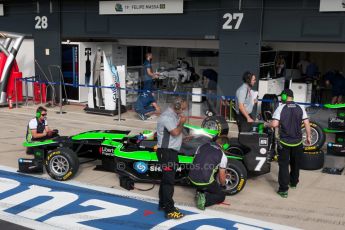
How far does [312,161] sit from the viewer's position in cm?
839

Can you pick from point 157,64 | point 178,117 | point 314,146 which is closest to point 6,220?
point 178,117

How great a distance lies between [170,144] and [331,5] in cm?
744

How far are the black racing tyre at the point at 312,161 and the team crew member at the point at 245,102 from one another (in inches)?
50.3

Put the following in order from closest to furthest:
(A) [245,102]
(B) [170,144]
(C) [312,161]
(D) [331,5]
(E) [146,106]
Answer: (B) [170,144]
(A) [245,102]
(C) [312,161]
(D) [331,5]
(E) [146,106]

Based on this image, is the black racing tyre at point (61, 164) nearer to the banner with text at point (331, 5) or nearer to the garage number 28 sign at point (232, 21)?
the garage number 28 sign at point (232, 21)

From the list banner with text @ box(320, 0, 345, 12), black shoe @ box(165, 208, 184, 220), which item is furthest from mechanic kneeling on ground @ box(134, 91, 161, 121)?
black shoe @ box(165, 208, 184, 220)

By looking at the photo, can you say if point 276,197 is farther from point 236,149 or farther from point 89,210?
point 89,210

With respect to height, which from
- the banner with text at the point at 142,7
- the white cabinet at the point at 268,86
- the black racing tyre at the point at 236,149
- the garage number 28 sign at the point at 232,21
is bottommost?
the black racing tyre at the point at 236,149

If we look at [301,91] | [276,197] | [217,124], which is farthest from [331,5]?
[276,197]

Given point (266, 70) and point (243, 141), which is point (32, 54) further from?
point (243, 141)

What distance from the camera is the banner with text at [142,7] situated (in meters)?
13.5

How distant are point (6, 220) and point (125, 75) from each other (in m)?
9.51

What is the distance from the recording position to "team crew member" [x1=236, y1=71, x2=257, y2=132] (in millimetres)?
8195

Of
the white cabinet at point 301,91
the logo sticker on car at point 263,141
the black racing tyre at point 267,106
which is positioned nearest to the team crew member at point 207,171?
the logo sticker on car at point 263,141
